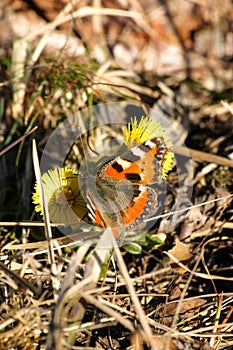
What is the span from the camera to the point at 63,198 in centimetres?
165

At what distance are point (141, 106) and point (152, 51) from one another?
4.13 ft

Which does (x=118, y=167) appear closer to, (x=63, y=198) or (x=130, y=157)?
(x=130, y=157)

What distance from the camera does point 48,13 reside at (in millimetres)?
3400

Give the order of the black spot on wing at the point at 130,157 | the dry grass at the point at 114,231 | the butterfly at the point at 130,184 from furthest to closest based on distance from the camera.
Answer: the black spot on wing at the point at 130,157, the butterfly at the point at 130,184, the dry grass at the point at 114,231

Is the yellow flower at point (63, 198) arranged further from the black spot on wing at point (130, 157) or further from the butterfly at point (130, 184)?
the black spot on wing at point (130, 157)

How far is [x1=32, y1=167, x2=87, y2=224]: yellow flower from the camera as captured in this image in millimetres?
1652

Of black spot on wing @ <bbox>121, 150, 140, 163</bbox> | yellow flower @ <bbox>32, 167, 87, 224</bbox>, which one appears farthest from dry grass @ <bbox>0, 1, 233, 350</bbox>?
black spot on wing @ <bbox>121, 150, 140, 163</bbox>

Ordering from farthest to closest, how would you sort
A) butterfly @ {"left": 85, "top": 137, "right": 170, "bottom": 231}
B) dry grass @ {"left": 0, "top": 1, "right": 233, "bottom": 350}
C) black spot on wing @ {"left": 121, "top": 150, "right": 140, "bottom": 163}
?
black spot on wing @ {"left": 121, "top": 150, "right": 140, "bottom": 163}
butterfly @ {"left": 85, "top": 137, "right": 170, "bottom": 231}
dry grass @ {"left": 0, "top": 1, "right": 233, "bottom": 350}

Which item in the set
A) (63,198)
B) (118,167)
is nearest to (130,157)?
(118,167)

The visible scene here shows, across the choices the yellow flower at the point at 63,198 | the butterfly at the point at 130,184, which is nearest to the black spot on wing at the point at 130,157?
the butterfly at the point at 130,184

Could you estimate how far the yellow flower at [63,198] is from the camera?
5.42 ft

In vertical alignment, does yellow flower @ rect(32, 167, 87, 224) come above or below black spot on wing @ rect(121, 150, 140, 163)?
below

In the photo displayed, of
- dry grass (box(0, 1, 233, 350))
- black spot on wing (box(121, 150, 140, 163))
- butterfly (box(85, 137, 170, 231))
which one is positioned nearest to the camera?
dry grass (box(0, 1, 233, 350))

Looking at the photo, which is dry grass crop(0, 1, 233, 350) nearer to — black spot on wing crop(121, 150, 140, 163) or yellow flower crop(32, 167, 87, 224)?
yellow flower crop(32, 167, 87, 224)
